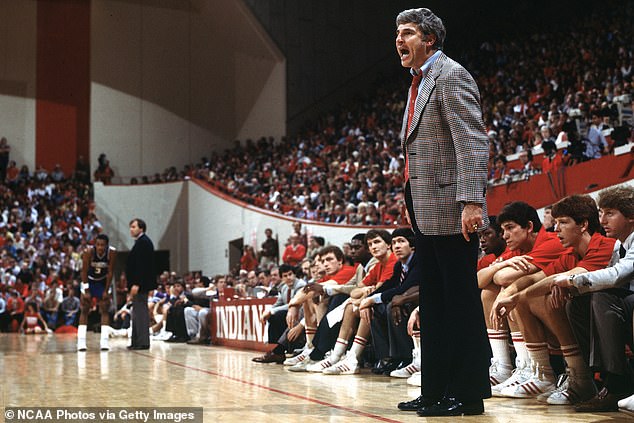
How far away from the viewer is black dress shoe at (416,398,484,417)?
3.73m

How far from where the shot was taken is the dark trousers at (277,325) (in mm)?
9211

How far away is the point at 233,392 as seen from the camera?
16.6 ft

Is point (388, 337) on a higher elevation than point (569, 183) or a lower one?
lower

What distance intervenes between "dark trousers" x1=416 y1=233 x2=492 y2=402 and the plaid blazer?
115 mm

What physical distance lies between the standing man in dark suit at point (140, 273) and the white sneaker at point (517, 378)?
640 cm

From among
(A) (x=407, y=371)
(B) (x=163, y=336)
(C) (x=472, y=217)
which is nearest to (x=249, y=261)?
(B) (x=163, y=336)

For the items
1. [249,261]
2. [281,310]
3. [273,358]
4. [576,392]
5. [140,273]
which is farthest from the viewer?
[249,261]

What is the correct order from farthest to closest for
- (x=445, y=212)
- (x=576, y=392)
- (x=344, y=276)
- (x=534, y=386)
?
(x=344, y=276) < (x=534, y=386) < (x=576, y=392) < (x=445, y=212)

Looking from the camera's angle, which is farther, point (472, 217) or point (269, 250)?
point (269, 250)

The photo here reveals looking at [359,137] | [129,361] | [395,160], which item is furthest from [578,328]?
[359,137]

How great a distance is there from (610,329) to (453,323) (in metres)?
0.77

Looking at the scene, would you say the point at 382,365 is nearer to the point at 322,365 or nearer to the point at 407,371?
the point at 407,371

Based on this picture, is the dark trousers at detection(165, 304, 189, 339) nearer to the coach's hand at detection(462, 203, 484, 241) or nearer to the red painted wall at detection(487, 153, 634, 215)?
the red painted wall at detection(487, 153, 634, 215)

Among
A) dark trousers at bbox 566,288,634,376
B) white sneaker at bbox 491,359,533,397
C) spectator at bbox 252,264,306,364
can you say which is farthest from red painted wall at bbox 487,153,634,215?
dark trousers at bbox 566,288,634,376
